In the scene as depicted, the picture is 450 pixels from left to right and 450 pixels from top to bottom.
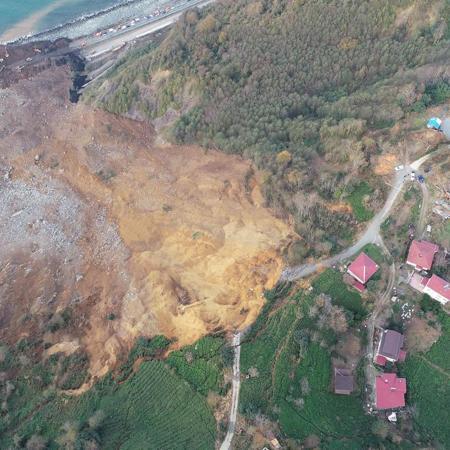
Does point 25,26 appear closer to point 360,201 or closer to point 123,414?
point 360,201

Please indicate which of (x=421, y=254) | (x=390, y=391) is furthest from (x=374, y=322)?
(x=421, y=254)

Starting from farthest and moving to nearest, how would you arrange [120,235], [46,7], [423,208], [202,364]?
1. [46,7]
2. [120,235]
3. [423,208]
4. [202,364]

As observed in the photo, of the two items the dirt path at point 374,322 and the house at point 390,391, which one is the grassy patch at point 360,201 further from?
the house at point 390,391

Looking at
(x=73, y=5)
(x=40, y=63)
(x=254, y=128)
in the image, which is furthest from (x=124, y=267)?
(x=73, y=5)

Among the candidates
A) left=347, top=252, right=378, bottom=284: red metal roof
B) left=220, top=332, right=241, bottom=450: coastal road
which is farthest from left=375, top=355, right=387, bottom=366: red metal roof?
left=220, top=332, right=241, bottom=450: coastal road

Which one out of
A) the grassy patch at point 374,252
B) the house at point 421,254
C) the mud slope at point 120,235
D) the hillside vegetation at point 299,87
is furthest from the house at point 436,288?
the mud slope at point 120,235

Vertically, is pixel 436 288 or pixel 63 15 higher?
pixel 63 15
